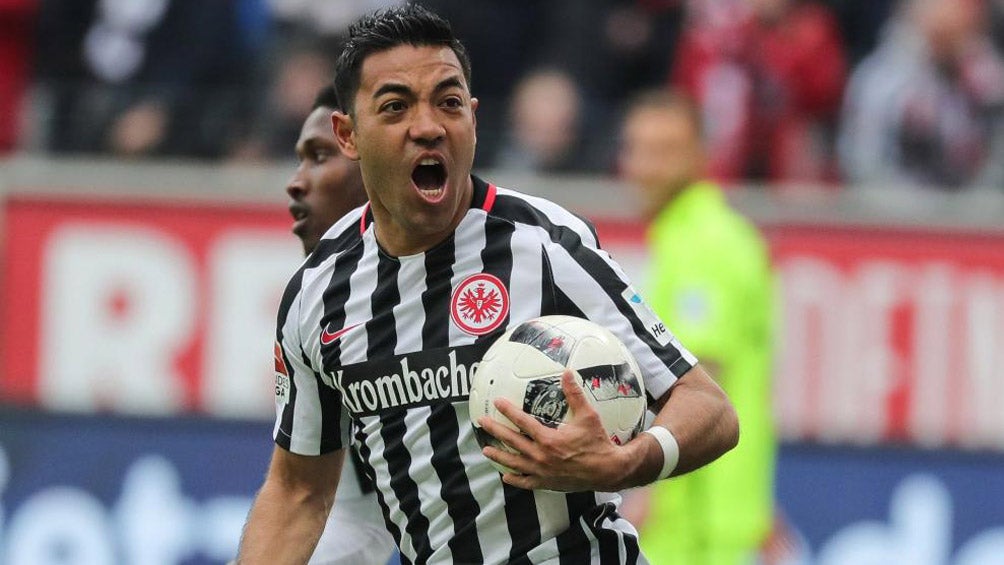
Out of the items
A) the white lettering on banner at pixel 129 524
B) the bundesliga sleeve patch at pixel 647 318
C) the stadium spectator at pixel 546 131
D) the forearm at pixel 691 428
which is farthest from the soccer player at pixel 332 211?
the stadium spectator at pixel 546 131

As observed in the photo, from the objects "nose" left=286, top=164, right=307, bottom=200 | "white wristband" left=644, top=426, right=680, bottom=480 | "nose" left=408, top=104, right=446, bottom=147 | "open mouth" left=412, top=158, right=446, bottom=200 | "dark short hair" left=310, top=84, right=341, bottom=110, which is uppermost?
"dark short hair" left=310, top=84, right=341, bottom=110

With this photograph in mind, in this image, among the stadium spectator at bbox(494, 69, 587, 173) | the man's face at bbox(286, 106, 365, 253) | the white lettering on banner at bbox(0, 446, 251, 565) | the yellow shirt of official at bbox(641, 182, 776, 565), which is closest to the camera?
the man's face at bbox(286, 106, 365, 253)

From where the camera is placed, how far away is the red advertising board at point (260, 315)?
30.8ft

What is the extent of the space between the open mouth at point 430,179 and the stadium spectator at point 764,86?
241 inches

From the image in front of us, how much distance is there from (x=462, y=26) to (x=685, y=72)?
4.37 feet

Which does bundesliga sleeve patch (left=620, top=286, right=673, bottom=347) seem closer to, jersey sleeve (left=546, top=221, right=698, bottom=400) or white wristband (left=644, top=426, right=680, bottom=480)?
jersey sleeve (left=546, top=221, right=698, bottom=400)

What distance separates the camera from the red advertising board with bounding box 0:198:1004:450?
30.8 feet

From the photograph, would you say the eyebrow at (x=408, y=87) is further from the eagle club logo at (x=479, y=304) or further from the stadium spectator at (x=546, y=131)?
the stadium spectator at (x=546, y=131)

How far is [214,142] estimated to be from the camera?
1030cm

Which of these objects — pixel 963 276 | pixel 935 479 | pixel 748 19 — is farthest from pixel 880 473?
pixel 748 19

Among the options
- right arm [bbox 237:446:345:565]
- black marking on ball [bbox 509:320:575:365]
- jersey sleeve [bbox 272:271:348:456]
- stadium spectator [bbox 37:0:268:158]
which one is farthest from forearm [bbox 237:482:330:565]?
stadium spectator [bbox 37:0:268:158]

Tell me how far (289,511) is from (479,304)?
787 mm

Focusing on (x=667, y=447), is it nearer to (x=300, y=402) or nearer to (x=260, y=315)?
(x=300, y=402)

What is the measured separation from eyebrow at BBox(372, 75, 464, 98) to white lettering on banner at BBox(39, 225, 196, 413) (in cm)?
563
